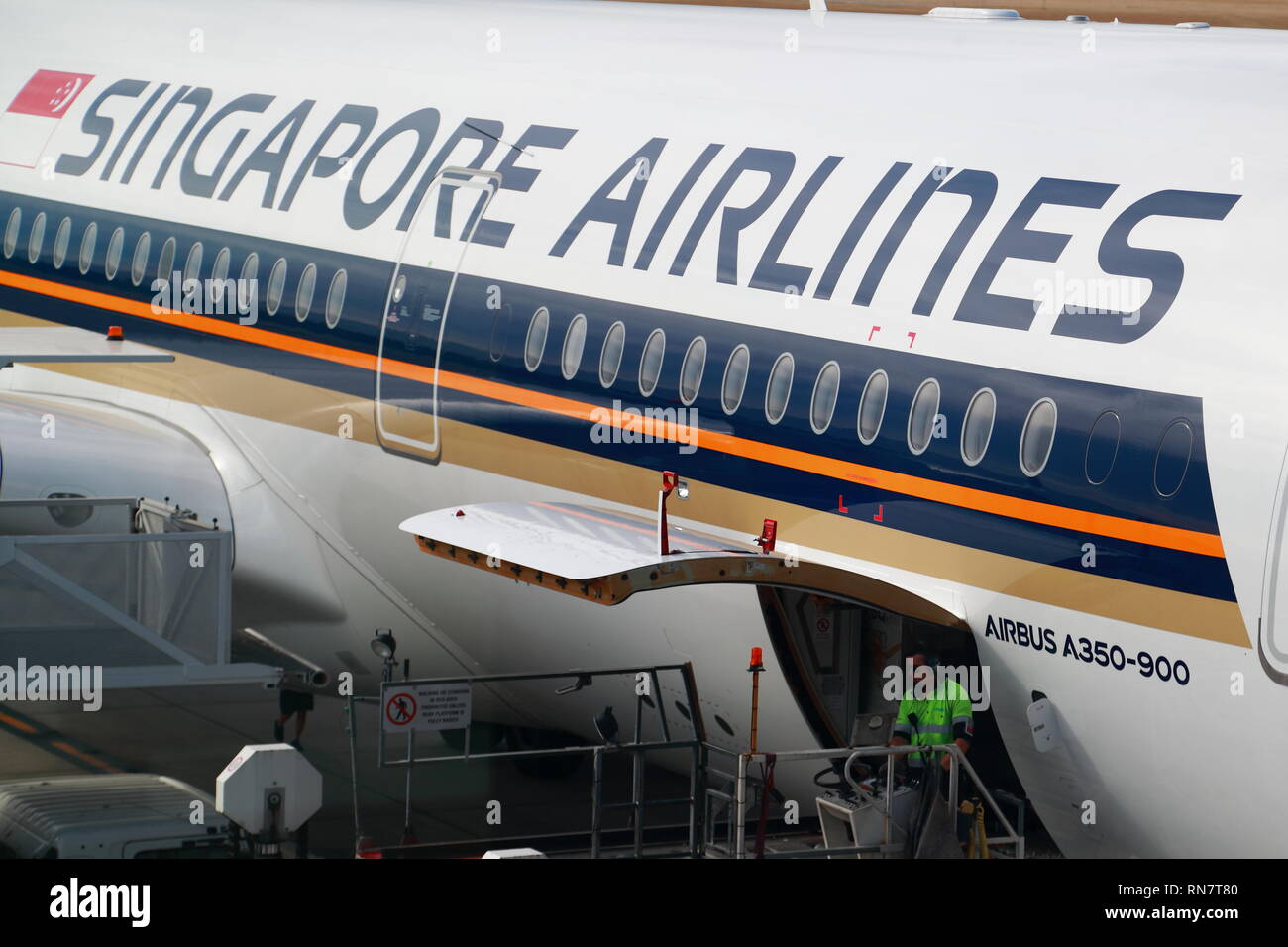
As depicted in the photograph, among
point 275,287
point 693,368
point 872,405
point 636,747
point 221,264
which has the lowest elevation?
point 636,747

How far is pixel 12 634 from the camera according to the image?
13.2 metres

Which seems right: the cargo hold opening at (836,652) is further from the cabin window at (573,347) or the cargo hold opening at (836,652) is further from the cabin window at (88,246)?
the cabin window at (88,246)

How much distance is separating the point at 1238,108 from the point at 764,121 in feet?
10.3

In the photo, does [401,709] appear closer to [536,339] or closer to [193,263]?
[536,339]

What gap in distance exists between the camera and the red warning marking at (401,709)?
12203mm

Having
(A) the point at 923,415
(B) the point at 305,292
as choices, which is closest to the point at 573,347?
(A) the point at 923,415

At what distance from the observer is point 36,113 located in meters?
18.0

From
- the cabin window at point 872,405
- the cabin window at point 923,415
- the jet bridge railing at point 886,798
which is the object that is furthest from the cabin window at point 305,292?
the cabin window at point 923,415

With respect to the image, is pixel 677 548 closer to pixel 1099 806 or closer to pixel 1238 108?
pixel 1099 806

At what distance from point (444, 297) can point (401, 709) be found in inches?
116

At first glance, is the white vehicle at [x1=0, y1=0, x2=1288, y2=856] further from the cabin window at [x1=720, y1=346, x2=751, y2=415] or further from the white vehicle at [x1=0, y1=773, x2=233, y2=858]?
the white vehicle at [x1=0, y1=773, x2=233, y2=858]

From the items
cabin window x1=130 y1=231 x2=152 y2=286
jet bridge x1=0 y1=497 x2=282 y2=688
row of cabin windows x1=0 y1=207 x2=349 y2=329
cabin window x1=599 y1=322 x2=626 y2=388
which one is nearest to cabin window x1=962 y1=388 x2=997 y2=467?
cabin window x1=599 y1=322 x2=626 y2=388

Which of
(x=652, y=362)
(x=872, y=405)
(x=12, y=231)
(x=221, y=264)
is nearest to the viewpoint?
(x=872, y=405)

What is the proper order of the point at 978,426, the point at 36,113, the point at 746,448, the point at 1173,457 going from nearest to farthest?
1. the point at 1173,457
2. the point at 978,426
3. the point at 746,448
4. the point at 36,113
